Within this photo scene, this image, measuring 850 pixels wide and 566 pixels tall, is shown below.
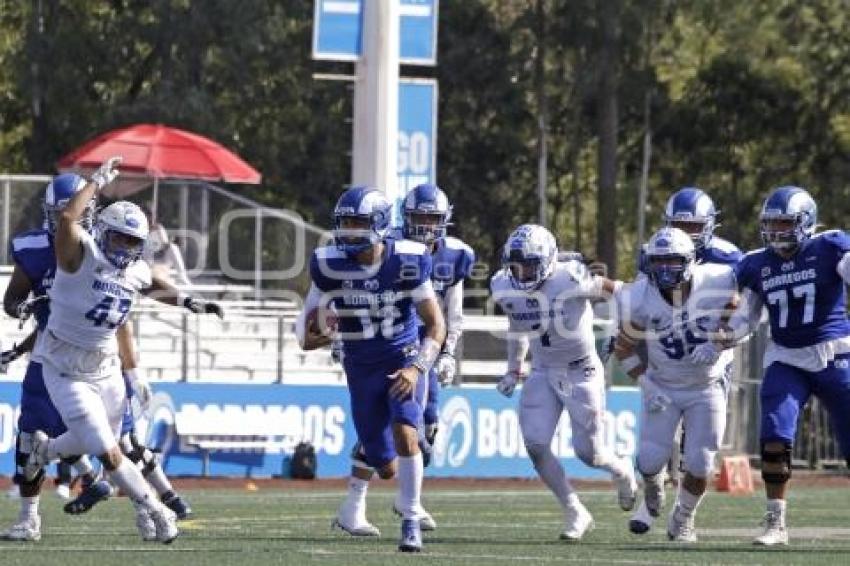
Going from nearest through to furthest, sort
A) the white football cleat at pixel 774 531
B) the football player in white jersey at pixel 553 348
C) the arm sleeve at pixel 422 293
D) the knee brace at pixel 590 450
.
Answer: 1. the arm sleeve at pixel 422 293
2. the white football cleat at pixel 774 531
3. the football player in white jersey at pixel 553 348
4. the knee brace at pixel 590 450

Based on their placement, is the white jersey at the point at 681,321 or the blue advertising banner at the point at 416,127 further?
the blue advertising banner at the point at 416,127

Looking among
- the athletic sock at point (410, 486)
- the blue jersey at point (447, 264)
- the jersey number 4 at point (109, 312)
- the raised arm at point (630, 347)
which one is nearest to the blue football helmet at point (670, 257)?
the raised arm at point (630, 347)

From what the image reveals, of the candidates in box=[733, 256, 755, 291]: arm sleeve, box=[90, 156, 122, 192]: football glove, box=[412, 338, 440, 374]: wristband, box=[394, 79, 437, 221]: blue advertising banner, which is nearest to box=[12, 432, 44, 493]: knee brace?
box=[90, 156, 122, 192]: football glove

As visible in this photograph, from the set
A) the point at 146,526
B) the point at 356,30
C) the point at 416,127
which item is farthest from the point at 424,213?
the point at 416,127

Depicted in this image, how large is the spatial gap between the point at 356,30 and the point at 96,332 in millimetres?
11723

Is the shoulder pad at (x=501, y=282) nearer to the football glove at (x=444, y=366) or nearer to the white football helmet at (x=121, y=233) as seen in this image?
the football glove at (x=444, y=366)

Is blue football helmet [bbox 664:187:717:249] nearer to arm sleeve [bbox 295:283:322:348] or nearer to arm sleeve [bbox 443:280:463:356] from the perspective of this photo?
arm sleeve [bbox 443:280:463:356]

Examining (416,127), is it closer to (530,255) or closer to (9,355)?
(530,255)

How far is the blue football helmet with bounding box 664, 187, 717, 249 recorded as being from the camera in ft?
50.2

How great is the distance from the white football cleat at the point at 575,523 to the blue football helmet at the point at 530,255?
4.44ft

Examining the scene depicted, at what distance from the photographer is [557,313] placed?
14836 millimetres

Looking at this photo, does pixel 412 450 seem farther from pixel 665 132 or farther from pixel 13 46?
pixel 665 132

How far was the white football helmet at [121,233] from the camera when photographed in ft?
42.3

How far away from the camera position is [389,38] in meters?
24.4
